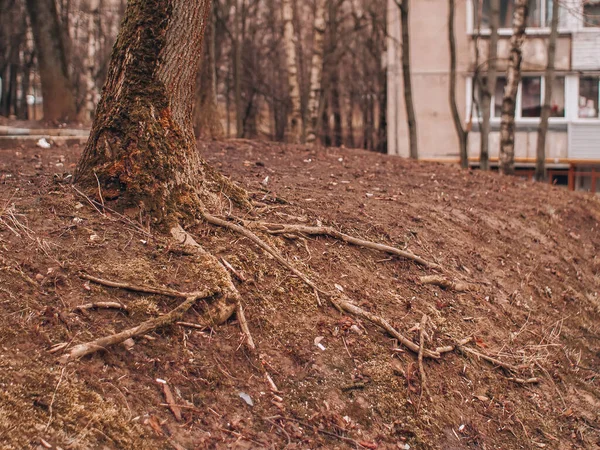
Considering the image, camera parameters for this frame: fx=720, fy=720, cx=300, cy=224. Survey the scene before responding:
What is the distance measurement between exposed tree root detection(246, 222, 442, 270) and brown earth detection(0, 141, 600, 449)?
0.07 m

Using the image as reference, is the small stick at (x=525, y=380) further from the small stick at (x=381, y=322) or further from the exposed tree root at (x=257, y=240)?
the exposed tree root at (x=257, y=240)

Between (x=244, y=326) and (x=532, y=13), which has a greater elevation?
(x=532, y=13)

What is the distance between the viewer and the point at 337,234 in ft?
19.0

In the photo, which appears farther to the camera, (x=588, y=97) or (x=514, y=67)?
(x=588, y=97)

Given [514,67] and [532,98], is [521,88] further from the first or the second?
[514,67]

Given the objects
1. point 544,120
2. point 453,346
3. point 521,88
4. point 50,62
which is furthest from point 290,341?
point 521,88

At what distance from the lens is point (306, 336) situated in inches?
180

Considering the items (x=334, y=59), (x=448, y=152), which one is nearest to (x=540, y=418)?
(x=448, y=152)

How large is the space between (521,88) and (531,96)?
0.46 meters

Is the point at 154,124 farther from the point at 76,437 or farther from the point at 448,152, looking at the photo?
the point at 448,152

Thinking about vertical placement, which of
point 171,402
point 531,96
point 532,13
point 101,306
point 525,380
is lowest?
point 525,380

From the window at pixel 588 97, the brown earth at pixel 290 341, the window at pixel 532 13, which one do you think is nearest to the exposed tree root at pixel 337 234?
the brown earth at pixel 290 341

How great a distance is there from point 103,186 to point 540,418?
11.4 feet

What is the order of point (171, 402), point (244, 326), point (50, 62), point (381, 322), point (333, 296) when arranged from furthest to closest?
point (50, 62) → point (333, 296) → point (381, 322) → point (244, 326) → point (171, 402)
